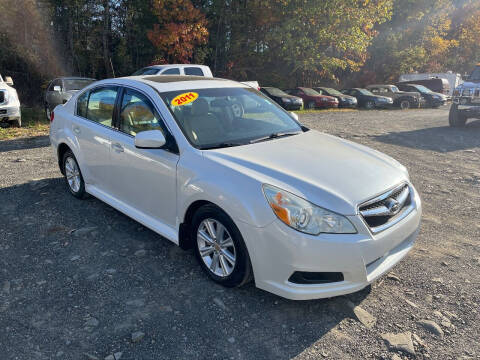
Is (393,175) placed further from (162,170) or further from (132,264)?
(132,264)

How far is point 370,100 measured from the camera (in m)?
24.1

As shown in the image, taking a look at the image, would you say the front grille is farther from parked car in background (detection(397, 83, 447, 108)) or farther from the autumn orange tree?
parked car in background (detection(397, 83, 447, 108))

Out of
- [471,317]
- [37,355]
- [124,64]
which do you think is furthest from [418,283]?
[124,64]

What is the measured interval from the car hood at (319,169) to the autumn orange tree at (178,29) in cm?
2113

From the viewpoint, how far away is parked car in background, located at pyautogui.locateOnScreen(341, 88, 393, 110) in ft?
78.1

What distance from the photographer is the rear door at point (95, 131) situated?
4.29 metres

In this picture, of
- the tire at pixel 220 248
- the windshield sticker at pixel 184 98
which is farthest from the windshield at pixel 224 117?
the tire at pixel 220 248

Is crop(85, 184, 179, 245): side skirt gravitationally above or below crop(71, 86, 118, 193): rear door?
below

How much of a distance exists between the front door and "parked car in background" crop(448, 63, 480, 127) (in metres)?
11.7

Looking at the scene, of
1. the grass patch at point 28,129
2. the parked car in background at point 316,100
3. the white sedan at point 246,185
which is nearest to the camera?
the white sedan at point 246,185

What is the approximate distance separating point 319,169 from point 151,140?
4.73 feet

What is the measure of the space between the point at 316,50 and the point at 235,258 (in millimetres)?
26834

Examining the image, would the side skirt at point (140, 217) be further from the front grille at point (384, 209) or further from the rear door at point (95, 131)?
the front grille at point (384, 209)

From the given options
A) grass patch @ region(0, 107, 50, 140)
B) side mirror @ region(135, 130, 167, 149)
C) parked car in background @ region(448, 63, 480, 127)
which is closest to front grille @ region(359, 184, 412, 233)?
side mirror @ region(135, 130, 167, 149)
